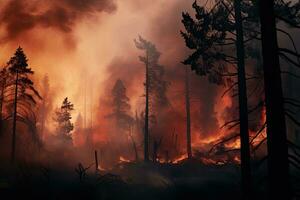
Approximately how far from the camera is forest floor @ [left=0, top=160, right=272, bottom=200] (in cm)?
2617

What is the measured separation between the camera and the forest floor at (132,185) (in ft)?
85.9

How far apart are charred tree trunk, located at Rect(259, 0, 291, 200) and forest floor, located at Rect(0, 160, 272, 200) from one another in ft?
54.5

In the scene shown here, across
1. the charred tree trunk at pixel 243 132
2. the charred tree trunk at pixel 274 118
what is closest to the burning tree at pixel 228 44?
the charred tree trunk at pixel 243 132

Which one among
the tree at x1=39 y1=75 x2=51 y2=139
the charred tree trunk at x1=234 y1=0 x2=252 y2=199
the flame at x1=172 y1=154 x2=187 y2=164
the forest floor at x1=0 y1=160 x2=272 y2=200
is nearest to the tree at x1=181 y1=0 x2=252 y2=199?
the charred tree trunk at x1=234 y1=0 x2=252 y2=199

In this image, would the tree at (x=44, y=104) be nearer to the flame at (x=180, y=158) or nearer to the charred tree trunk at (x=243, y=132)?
the flame at (x=180, y=158)

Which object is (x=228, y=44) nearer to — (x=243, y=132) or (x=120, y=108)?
(x=243, y=132)

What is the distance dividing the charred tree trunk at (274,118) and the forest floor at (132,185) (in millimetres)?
16598

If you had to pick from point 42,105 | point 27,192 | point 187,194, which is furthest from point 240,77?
point 42,105

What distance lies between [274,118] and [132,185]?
23706 mm

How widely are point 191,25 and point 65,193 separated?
16.8 m

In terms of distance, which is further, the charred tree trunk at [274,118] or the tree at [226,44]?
the tree at [226,44]

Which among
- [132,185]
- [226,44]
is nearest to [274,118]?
[226,44]

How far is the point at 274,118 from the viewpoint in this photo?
707 cm

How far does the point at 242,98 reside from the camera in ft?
46.8
